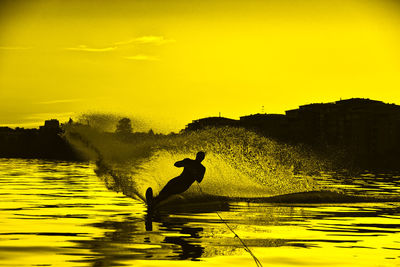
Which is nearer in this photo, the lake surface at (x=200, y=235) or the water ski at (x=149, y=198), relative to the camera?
the lake surface at (x=200, y=235)

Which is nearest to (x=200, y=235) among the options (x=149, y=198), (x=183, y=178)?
(x=149, y=198)

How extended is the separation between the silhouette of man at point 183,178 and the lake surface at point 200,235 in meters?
0.80

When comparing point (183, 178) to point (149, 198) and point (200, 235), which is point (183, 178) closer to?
point (149, 198)

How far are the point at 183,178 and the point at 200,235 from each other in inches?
300

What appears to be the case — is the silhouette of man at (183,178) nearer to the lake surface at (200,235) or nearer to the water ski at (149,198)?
the water ski at (149,198)

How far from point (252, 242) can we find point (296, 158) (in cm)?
13631

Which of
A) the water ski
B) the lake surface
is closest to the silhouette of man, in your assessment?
the water ski

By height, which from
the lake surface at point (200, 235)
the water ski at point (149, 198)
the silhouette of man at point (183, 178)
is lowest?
the lake surface at point (200, 235)

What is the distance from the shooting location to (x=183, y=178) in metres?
29.5

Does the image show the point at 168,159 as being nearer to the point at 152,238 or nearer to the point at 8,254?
the point at 152,238

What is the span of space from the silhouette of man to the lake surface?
80cm

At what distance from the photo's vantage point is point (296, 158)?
156m

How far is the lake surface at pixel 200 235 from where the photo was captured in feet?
59.4

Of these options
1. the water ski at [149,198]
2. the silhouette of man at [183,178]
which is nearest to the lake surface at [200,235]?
the water ski at [149,198]
